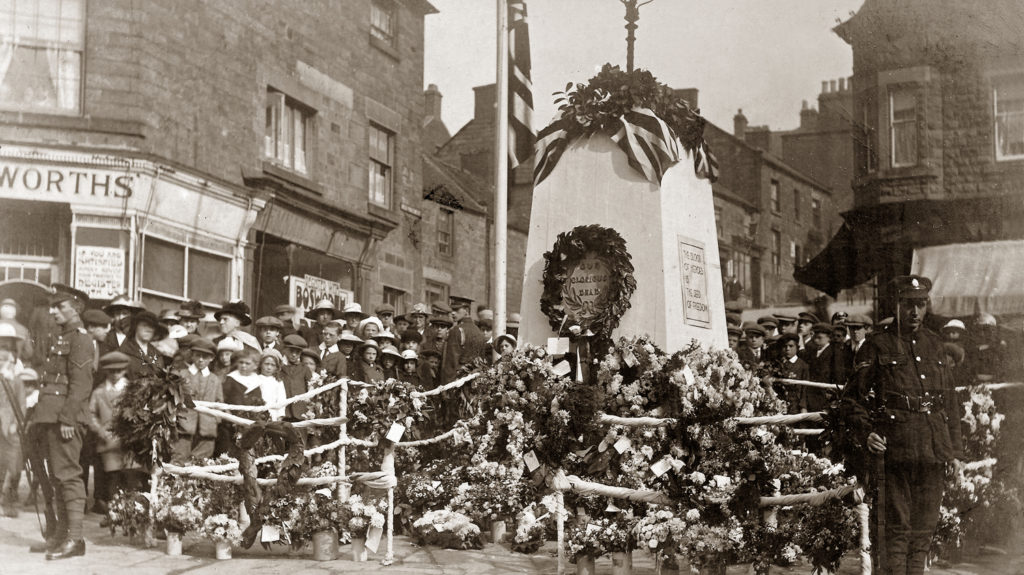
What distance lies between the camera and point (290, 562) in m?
7.60

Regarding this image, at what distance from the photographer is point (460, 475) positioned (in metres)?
8.91

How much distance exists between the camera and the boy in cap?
9.16 metres

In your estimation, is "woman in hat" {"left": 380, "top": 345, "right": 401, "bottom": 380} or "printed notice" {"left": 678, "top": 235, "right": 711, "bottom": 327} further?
"woman in hat" {"left": 380, "top": 345, "right": 401, "bottom": 380}

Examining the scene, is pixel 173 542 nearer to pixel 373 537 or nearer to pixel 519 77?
pixel 373 537

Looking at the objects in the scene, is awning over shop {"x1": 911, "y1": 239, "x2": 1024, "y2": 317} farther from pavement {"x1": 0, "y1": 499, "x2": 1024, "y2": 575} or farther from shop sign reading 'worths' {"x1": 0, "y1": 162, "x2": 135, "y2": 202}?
shop sign reading 'worths' {"x1": 0, "y1": 162, "x2": 135, "y2": 202}

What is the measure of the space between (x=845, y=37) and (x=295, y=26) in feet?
Result: 37.2

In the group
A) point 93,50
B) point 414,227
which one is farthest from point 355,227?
point 93,50

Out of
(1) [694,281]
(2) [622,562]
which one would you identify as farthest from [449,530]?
(1) [694,281]

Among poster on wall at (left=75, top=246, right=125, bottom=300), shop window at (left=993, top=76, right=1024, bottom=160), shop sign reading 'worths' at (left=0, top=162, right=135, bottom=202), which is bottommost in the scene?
poster on wall at (left=75, top=246, right=125, bottom=300)

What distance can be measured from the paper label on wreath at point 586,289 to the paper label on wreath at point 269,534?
316 cm

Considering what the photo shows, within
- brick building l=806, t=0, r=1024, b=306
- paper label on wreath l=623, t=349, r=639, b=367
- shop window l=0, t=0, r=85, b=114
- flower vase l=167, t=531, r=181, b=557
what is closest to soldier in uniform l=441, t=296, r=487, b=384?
flower vase l=167, t=531, r=181, b=557

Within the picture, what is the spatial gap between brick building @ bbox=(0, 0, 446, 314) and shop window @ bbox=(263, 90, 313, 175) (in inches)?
1.4

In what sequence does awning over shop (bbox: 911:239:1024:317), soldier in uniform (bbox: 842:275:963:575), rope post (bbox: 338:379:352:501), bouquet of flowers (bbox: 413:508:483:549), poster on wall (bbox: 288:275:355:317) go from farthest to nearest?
poster on wall (bbox: 288:275:355:317) < awning over shop (bbox: 911:239:1024:317) < bouquet of flowers (bbox: 413:508:483:549) < rope post (bbox: 338:379:352:501) < soldier in uniform (bbox: 842:275:963:575)

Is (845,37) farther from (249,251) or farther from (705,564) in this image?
(705,564)
